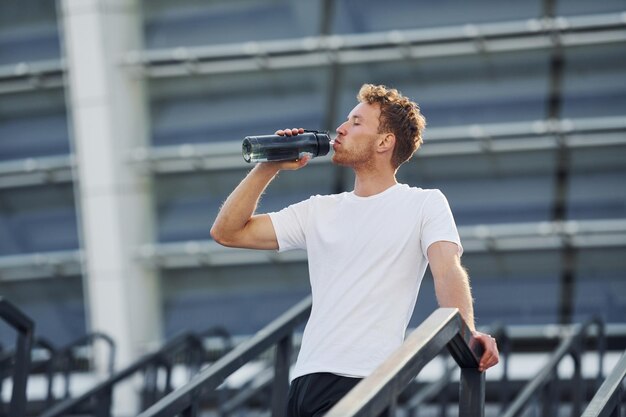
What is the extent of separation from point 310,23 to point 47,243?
3420mm

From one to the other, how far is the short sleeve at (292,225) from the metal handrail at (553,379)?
225cm

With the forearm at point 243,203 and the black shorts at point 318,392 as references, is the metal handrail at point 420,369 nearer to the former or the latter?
the black shorts at point 318,392

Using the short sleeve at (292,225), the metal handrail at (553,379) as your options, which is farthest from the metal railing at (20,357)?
the metal handrail at (553,379)

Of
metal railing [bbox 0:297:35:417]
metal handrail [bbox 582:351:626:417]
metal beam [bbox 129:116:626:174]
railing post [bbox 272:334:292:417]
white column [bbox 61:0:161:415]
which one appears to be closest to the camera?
metal handrail [bbox 582:351:626:417]

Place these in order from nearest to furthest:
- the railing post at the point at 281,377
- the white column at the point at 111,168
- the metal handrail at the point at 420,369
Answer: the metal handrail at the point at 420,369 → the railing post at the point at 281,377 → the white column at the point at 111,168

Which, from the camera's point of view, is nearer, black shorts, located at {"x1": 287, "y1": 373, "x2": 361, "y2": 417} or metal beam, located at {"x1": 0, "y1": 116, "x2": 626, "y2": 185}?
black shorts, located at {"x1": 287, "y1": 373, "x2": 361, "y2": 417}

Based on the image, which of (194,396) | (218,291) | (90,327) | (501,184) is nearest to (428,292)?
(501,184)

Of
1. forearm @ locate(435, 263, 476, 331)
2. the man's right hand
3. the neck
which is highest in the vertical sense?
the man's right hand

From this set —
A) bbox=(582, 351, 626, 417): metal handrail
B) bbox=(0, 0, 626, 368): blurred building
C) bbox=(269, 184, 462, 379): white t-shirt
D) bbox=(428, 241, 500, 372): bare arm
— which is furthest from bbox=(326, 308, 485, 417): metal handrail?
bbox=(0, 0, 626, 368): blurred building

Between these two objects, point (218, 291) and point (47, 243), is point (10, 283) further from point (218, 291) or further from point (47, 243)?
point (218, 291)

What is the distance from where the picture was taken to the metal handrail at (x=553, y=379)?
628cm

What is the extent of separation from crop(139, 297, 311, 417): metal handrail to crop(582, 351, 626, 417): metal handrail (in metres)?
1.22

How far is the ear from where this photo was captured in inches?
160

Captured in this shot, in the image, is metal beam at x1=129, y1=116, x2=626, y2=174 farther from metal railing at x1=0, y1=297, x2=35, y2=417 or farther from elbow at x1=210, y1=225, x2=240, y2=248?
elbow at x1=210, y1=225, x2=240, y2=248
